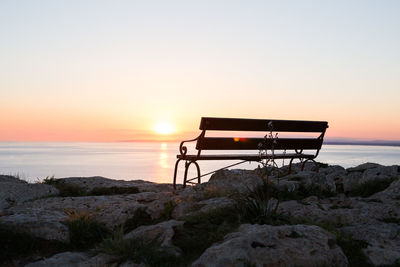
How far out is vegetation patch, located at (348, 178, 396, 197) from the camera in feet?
25.8

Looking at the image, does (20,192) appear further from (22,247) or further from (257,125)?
(257,125)

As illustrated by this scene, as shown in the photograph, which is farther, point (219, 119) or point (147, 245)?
point (219, 119)

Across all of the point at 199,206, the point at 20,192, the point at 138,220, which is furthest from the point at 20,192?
the point at 199,206

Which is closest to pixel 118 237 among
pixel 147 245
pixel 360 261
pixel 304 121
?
pixel 147 245

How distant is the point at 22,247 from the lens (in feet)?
15.5

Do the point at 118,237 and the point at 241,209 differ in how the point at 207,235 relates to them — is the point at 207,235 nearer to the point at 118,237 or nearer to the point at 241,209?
the point at 241,209

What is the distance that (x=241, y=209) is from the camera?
16.7ft

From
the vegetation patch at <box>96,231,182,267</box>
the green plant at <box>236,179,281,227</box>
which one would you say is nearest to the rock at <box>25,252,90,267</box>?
the vegetation patch at <box>96,231,182,267</box>

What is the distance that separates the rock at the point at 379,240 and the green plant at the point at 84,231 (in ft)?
10.3

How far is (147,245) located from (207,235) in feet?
2.82

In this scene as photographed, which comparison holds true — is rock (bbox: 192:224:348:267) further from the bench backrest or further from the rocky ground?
the bench backrest

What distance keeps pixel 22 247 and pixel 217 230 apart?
2339 millimetres

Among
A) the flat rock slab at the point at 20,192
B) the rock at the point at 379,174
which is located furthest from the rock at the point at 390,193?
the flat rock slab at the point at 20,192

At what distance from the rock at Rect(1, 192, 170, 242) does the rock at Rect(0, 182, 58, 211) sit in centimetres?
43
